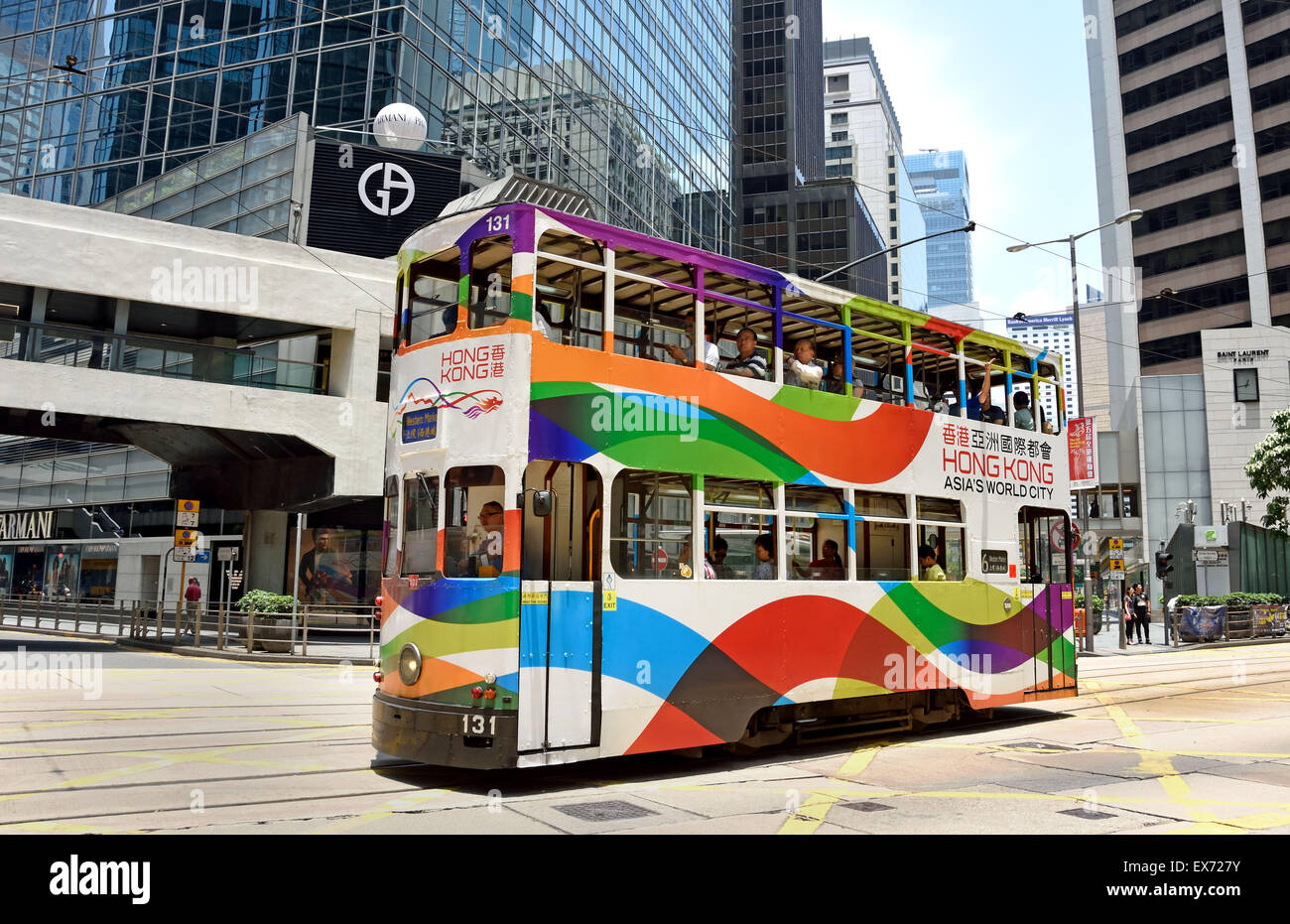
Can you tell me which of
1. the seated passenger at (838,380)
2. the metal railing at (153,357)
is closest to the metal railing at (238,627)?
the metal railing at (153,357)

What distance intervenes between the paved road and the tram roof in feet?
14.7

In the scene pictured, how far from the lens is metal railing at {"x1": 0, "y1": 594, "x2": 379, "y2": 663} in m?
21.5

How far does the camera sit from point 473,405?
25.5 feet

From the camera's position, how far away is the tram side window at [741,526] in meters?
8.76

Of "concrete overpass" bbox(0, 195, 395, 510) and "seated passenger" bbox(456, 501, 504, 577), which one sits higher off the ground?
"concrete overpass" bbox(0, 195, 395, 510)

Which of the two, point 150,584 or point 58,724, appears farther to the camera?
point 150,584

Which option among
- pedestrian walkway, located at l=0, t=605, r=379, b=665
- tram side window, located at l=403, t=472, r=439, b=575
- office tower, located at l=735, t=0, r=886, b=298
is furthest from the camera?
office tower, located at l=735, t=0, r=886, b=298

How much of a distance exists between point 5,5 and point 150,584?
30.1 metres

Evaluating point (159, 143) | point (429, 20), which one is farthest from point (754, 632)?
point (159, 143)

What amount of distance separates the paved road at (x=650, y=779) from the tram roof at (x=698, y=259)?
14.7 feet

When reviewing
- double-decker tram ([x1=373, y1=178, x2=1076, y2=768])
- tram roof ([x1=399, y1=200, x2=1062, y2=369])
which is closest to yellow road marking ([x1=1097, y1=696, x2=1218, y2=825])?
double-decker tram ([x1=373, y1=178, x2=1076, y2=768])

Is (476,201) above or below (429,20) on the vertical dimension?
below

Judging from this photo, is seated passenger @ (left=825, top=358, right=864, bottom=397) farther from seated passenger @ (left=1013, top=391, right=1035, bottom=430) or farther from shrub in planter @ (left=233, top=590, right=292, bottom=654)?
shrub in planter @ (left=233, top=590, right=292, bottom=654)
